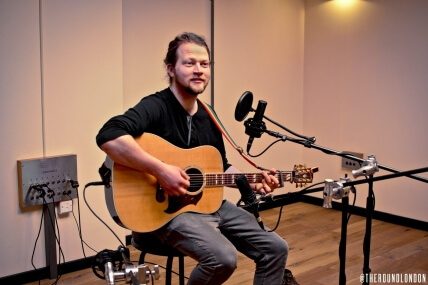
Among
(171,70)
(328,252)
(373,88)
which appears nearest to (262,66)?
(373,88)

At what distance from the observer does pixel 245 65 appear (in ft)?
14.1

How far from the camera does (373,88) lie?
422cm

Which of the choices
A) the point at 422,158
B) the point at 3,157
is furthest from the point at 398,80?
the point at 3,157

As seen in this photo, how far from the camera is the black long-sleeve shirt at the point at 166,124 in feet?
6.78

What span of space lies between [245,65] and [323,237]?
156 cm

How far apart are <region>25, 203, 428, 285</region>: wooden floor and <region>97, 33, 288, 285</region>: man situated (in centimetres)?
80

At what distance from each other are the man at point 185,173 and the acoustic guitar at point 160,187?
0.12 feet

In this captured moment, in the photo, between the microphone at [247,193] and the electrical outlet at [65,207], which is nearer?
the microphone at [247,193]

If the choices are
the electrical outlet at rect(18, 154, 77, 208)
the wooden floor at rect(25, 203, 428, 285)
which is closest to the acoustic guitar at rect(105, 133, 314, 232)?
the wooden floor at rect(25, 203, 428, 285)

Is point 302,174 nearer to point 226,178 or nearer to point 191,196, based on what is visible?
point 226,178

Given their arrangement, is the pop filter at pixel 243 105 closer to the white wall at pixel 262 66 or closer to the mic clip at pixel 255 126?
the mic clip at pixel 255 126

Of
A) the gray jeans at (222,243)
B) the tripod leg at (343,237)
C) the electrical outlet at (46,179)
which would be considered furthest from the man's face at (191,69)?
the electrical outlet at (46,179)

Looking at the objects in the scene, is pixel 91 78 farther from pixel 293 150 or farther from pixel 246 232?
pixel 293 150

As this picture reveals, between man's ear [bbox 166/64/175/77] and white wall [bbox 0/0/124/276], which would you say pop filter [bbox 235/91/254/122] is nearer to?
man's ear [bbox 166/64/175/77]
